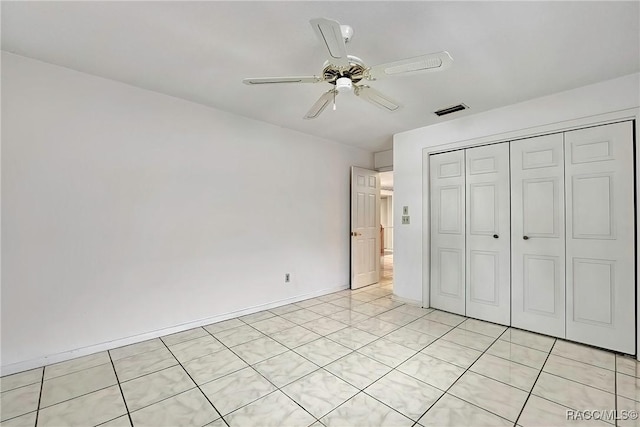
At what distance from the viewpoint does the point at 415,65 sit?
1.64m

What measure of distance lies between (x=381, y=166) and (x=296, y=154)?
1986mm

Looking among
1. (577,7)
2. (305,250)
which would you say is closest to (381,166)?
(305,250)

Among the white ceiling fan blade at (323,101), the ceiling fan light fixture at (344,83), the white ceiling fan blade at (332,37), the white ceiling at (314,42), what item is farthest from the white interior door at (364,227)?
the white ceiling fan blade at (332,37)

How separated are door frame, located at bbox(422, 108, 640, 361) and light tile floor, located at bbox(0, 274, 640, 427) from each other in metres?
0.87

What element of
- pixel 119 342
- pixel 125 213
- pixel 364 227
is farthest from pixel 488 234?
pixel 119 342

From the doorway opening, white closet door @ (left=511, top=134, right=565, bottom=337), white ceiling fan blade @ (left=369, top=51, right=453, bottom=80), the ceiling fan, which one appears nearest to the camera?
the ceiling fan

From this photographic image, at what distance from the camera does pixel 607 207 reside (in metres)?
2.58

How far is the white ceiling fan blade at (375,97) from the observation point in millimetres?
2042

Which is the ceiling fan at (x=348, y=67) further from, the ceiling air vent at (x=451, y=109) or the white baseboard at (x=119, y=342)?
the white baseboard at (x=119, y=342)

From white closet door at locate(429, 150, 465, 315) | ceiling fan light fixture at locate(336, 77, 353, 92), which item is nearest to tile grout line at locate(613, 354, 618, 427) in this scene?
white closet door at locate(429, 150, 465, 315)

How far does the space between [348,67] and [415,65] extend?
42 cm

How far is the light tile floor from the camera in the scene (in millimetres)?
1725

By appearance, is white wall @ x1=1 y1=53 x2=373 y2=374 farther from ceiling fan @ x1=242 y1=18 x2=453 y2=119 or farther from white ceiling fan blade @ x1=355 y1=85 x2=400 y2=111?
white ceiling fan blade @ x1=355 y1=85 x2=400 y2=111

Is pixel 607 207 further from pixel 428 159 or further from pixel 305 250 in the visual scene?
pixel 305 250
